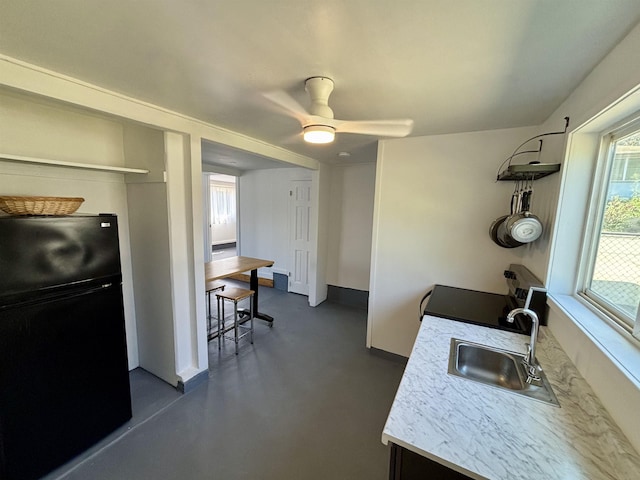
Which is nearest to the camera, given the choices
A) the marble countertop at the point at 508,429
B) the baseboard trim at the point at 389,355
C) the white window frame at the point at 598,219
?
the marble countertop at the point at 508,429

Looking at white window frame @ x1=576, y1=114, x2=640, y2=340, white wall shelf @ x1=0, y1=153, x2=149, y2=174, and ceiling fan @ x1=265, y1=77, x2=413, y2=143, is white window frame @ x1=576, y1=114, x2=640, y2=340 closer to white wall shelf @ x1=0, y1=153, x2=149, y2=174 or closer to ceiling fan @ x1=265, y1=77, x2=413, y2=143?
ceiling fan @ x1=265, y1=77, x2=413, y2=143

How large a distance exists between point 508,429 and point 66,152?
118 inches

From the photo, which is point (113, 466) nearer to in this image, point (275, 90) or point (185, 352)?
point (185, 352)

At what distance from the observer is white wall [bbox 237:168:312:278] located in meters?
4.68

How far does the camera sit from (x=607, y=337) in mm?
1045

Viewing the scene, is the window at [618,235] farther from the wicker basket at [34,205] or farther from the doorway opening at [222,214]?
the doorway opening at [222,214]

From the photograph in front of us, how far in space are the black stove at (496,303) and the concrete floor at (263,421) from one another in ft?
3.15

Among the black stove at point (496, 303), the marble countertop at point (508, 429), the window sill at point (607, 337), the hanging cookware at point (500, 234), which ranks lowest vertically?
the marble countertop at point (508, 429)

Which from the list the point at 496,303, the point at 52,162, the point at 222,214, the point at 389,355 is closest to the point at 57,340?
the point at 52,162

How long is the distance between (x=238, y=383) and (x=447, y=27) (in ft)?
9.09

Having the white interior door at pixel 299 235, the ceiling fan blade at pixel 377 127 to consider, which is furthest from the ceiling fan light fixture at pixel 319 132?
the white interior door at pixel 299 235

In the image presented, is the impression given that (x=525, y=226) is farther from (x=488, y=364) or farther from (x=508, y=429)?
(x=508, y=429)

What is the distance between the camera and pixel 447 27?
0.93 metres

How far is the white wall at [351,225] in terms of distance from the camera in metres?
3.96
